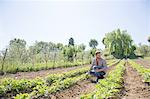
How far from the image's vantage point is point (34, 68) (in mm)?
22938

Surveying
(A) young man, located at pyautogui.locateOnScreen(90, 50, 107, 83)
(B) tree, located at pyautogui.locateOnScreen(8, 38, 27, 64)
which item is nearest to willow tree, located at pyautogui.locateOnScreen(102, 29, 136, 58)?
(B) tree, located at pyautogui.locateOnScreen(8, 38, 27, 64)

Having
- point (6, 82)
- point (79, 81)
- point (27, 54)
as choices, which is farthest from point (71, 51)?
point (6, 82)

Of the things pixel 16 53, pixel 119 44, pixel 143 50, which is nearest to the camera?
pixel 16 53

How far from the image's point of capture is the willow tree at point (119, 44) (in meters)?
70.2

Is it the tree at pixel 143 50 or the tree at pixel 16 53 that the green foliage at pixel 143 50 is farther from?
the tree at pixel 16 53

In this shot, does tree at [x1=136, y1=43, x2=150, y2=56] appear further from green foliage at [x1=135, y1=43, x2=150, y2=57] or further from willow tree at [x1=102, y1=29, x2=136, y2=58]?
willow tree at [x1=102, y1=29, x2=136, y2=58]

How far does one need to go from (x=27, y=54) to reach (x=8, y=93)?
1604cm

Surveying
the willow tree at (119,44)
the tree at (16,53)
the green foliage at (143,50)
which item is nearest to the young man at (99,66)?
the tree at (16,53)

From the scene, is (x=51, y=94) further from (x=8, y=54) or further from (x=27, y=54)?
(x=27, y=54)

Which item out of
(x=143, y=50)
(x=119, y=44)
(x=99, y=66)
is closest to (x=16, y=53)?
(x=99, y=66)

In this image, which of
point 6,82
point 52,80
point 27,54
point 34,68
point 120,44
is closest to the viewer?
point 6,82

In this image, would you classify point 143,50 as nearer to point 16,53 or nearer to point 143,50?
point 143,50

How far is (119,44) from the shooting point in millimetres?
70438

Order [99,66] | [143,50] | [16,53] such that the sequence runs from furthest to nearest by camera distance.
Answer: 1. [143,50]
2. [16,53]
3. [99,66]
